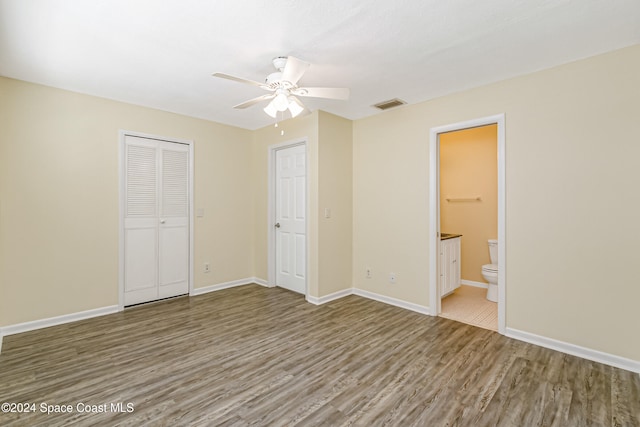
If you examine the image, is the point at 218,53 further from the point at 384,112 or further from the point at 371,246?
the point at 371,246

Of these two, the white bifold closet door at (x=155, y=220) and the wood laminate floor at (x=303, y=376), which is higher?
the white bifold closet door at (x=155, y=220)

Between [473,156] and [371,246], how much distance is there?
89.3 inches

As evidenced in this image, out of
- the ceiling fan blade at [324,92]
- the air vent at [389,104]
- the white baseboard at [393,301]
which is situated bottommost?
the white baseboard at [393,301]

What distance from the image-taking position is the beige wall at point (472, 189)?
461 centimetres

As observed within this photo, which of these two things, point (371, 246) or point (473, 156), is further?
point (473, 156)

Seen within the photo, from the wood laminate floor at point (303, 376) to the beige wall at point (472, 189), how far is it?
1.88 m

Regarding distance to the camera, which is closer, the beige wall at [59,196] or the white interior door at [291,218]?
the beige wall at [59,196]

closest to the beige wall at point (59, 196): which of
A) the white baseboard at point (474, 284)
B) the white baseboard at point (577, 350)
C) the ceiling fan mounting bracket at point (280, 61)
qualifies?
the ceiling fan mounting bracket at point (280, 61)

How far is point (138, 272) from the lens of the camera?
3.81m

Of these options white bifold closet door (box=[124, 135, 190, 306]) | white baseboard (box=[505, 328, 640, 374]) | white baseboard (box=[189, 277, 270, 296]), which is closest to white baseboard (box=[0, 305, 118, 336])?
white bifold closet door (box=[124, 135, 190, 306])

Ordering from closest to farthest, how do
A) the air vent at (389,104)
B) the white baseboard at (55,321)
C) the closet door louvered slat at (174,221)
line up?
1. the white baseboard at (55,321)
2. the air vent at (389,104)
3. the closet door louvered slat at (174,221)

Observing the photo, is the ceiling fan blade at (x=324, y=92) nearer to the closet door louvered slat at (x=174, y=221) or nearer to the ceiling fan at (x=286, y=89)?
the ceiling fan at (x=286, y=89)

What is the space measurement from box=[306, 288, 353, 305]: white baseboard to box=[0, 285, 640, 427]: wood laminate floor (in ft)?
1.70

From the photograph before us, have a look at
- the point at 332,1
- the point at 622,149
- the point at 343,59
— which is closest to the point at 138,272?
the point at 343,59
